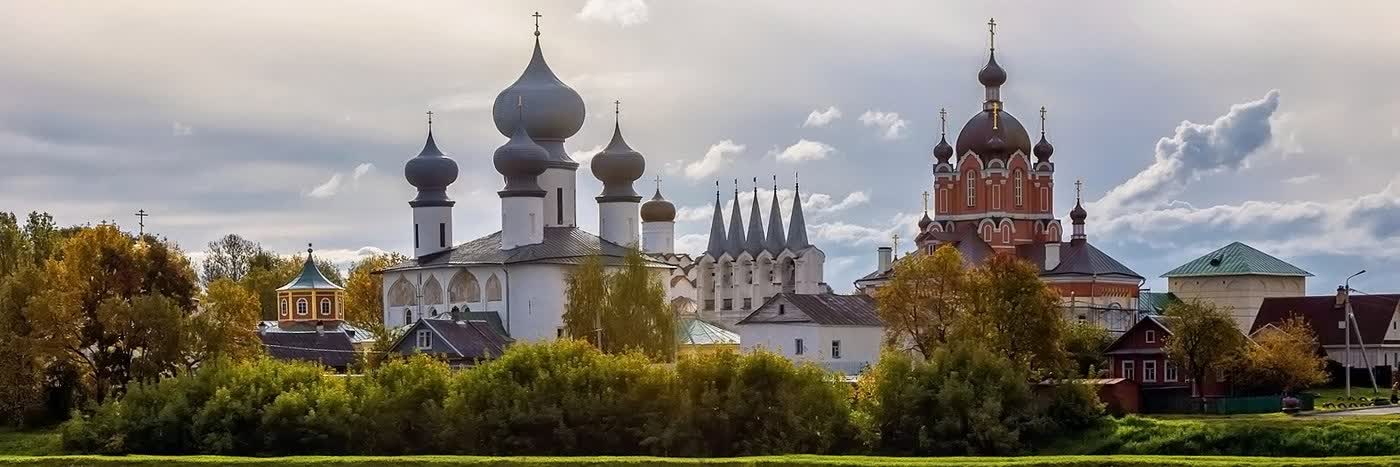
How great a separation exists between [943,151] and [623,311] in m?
32.7

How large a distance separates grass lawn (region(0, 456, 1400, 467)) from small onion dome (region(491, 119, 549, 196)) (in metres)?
36.7

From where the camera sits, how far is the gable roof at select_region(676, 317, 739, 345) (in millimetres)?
83025

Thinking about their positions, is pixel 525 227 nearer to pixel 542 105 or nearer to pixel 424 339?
pixel 542 105

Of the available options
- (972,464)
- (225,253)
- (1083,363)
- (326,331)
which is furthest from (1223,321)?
(225,253)

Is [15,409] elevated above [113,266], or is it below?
below

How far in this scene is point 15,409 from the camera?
5634 centimetres

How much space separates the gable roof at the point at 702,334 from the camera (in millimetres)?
83025

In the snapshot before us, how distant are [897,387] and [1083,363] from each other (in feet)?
58.7

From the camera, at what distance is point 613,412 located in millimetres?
52094

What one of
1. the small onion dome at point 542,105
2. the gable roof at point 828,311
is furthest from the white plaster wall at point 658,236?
the gable roof at point 828,311

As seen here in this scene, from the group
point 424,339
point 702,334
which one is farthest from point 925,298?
point 702,334

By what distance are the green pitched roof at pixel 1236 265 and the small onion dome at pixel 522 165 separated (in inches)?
1112

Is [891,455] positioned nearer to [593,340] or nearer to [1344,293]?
[593,340]

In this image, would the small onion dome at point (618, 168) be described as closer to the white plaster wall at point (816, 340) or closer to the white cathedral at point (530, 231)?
the white cathedral at point (530, 231)
